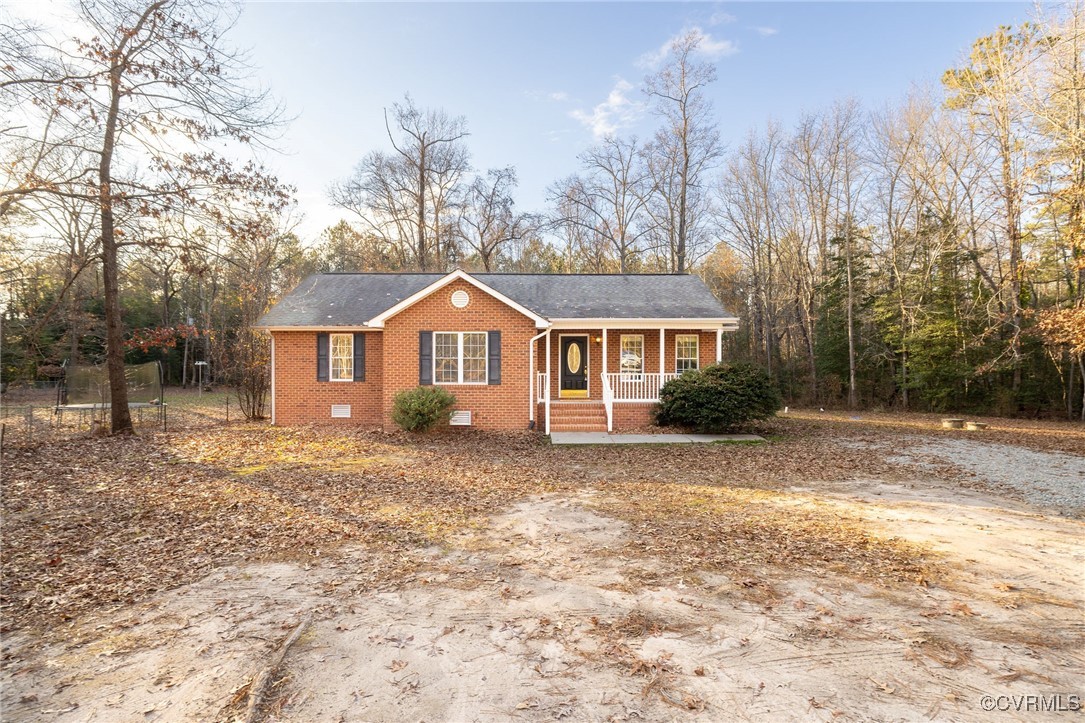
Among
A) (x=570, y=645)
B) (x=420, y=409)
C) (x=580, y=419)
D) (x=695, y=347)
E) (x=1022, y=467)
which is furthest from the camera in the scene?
(x=695, y=347)

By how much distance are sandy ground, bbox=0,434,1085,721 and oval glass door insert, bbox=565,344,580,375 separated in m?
10.5

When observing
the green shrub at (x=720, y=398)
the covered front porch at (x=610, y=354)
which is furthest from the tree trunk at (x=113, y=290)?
the green shrub at (x=720, y=398)

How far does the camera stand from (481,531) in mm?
5523

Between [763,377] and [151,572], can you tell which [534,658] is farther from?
[763,377]

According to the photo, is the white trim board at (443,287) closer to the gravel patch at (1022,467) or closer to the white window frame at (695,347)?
the white window frame at (695,347)

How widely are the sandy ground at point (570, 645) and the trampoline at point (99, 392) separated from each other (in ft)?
40.8

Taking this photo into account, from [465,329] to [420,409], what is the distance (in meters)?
2.50

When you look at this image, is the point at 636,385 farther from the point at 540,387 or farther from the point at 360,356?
the point at 360,356

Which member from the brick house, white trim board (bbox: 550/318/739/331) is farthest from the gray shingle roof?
white trim board (bbox: 550/318/739/331)

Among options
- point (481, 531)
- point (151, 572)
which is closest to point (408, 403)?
point (481, 531)

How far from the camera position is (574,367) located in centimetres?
1508

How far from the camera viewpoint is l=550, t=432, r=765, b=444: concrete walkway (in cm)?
1171

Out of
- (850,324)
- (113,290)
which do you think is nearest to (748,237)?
(850,324)

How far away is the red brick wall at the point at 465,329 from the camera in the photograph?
1309 cm
